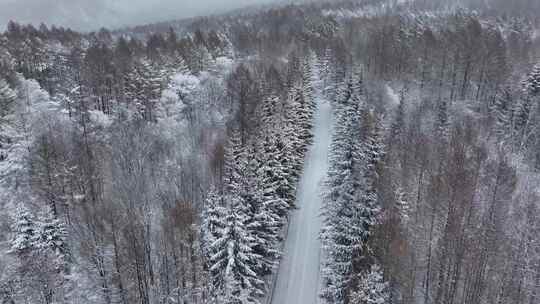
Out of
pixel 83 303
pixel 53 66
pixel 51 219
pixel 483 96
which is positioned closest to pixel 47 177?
pixel 51 219

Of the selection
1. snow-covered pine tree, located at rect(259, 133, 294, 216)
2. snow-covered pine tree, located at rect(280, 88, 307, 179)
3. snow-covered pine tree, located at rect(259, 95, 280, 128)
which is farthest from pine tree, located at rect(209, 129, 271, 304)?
snow-covered pine tree, located at rect(259, 95, 280, 128)

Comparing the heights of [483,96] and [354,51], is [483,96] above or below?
below

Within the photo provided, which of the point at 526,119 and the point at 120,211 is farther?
the point at 526,119

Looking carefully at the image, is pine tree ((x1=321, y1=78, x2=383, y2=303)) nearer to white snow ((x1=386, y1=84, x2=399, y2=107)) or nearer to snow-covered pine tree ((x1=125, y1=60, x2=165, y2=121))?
white snow ((x1=386, y1=84, x2=399, y2=107))

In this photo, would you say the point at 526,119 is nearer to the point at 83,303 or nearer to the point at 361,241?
the point at 361,241

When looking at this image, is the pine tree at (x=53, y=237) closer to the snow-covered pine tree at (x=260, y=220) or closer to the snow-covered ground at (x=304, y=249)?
the snow-covered pine tree at (x=260, y=220)

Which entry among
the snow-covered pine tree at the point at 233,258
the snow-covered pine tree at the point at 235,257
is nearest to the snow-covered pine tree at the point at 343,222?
the snow-covered pine tree at the point at 235,257

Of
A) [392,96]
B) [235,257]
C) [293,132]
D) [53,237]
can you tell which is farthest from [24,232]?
[392,96]
